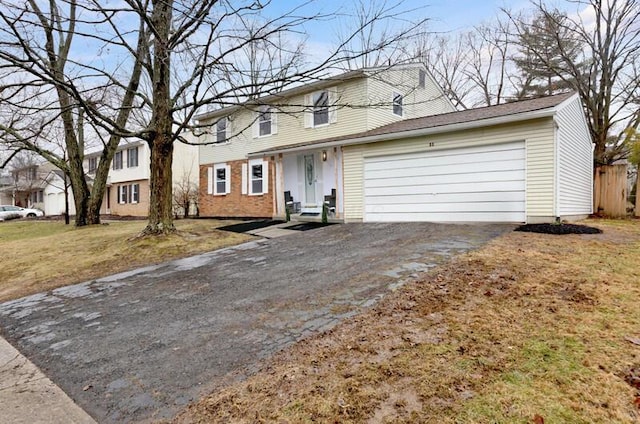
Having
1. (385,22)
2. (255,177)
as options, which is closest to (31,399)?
(385,22)

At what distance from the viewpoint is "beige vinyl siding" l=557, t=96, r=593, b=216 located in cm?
958

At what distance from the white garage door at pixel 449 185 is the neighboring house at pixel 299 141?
1521 millimetres

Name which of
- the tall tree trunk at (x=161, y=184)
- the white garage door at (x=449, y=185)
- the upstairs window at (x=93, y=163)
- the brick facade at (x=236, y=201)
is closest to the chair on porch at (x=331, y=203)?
the white garage door at (x=449, y=185)

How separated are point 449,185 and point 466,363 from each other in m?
8.47

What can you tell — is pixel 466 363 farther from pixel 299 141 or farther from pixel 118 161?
pixel 118 161

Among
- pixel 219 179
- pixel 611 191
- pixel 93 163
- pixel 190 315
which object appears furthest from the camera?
pixel 93 163

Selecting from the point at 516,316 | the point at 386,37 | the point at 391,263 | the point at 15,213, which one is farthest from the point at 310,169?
the point at 15,213

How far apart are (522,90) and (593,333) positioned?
24.5m

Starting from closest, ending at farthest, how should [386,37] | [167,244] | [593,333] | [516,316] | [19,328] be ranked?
[593,333] < [516,316] < [19,328] < [386,37] < [167,244]

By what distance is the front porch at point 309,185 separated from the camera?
524 inches

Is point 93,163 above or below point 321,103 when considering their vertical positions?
below

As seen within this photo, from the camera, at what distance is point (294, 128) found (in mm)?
15188

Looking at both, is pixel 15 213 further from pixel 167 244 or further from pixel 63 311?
pixel 63 311

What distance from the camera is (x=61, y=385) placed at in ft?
10.2
